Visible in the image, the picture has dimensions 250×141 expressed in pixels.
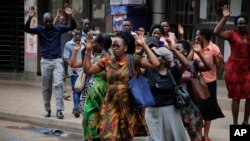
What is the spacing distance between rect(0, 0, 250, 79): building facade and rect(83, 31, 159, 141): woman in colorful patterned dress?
6682 mm

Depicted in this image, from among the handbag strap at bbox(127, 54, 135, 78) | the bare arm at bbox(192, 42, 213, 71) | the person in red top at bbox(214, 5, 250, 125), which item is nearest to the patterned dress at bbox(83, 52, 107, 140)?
the handbag strap at bbox(127, 54, 135, 78)

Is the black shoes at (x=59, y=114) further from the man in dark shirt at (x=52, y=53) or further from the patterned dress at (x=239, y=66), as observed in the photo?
the patterned dress at (x=239, y=66)

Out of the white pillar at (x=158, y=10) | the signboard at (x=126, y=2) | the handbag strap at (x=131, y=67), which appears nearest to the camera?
the handbag strap at (x=131, y=67)

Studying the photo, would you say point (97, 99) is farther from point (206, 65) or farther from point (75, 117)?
point (75, 117)

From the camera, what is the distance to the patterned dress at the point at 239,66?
9.30m

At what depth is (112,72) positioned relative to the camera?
21.4 ft

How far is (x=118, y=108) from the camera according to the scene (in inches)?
257

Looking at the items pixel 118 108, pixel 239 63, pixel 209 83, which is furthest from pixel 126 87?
pixel 239 63

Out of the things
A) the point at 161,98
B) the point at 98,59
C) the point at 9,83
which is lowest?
the point at 9,83

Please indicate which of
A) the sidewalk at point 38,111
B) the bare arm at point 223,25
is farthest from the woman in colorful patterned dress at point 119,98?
the sidewalk at point 38,111

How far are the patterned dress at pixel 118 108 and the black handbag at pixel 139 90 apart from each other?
0.19 feet

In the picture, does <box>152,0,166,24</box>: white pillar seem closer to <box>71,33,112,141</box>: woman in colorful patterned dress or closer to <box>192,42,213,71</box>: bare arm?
<box>192,42,213,71</box>: bare arm

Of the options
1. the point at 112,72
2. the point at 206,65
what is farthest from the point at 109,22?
the point at 112,72

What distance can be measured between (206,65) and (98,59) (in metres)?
1.55
